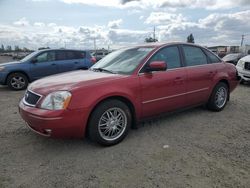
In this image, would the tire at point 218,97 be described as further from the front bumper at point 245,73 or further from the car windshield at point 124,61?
the front bumper at point 245,73

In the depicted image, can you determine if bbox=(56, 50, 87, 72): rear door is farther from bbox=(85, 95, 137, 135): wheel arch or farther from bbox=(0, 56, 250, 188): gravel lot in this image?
bbox=(85, 95, 137, 135): wheel arch

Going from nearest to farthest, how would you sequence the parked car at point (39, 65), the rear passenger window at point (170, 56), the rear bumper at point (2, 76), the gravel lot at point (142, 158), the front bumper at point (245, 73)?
the gravel lot at point (142, 158)
the rear passenger window at point (170, 56)
the rear bumper at point (2, 76)
the parked car at point (39, 65)
the front bumper at point (245, 73)

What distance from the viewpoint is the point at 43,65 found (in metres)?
9.45

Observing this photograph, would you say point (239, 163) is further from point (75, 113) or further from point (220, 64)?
point (220, 64)

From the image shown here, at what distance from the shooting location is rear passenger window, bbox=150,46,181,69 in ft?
14.6

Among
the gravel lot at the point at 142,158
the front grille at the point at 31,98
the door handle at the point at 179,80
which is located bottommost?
the gravel lot at the point at 142,158

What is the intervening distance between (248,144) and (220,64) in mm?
2345

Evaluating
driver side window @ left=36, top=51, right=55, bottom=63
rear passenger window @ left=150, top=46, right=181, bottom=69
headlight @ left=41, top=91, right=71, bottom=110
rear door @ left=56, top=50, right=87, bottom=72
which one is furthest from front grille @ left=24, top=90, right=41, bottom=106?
rear door @ left=56, top=50, right=87, bottom=72

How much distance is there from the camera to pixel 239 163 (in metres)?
3.23

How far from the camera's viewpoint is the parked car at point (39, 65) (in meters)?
8.95

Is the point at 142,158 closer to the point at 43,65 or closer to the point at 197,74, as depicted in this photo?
the point at 197,74

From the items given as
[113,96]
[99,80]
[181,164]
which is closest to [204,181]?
[181,164]

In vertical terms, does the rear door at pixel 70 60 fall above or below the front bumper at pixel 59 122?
above

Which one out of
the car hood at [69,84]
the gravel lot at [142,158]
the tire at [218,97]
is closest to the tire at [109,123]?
the gravel lot at [142,158]
